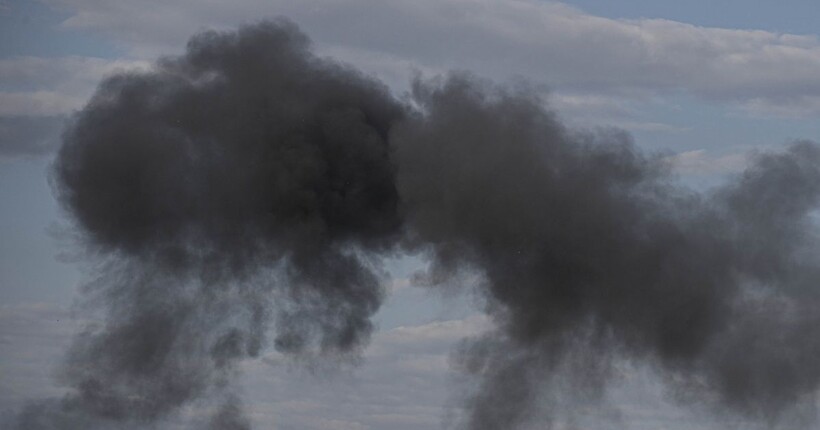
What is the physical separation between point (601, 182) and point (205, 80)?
13836 mm

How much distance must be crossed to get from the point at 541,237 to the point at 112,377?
603 inches

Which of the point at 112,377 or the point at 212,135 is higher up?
the point at 212,135

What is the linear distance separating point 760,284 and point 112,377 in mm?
22023

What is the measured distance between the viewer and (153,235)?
62000mm

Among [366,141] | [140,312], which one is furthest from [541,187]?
[140,312]

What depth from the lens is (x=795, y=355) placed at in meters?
59.8

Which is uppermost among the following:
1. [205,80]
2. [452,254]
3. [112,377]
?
[205,80]

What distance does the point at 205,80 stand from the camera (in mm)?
61469

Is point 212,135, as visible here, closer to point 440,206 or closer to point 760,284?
point 440,206

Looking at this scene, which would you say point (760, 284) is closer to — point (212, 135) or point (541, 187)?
point (541, 187)

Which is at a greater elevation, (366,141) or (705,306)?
(366,141)

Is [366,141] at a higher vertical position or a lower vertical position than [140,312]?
higher

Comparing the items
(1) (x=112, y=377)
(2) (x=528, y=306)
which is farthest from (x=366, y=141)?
(1) (x=112, y=377)

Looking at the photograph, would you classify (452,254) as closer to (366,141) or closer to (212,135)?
(366,141)
